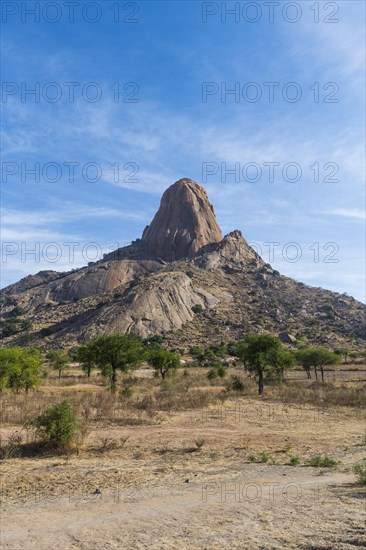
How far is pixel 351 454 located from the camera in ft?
54.6

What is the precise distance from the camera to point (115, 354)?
43.1 metres

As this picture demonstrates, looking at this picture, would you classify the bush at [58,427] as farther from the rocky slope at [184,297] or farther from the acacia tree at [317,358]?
the rocky slope at [184,297]

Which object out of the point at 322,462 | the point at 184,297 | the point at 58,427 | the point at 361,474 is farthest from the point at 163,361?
the point at 184,297

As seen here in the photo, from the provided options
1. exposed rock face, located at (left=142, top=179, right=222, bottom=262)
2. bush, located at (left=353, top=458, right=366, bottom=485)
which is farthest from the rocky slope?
bush, located at (left=353, top=458, right=366, bottom=485)

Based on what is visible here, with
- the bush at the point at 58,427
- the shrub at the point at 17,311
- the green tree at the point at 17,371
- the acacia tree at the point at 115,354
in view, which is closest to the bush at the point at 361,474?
the bush at the point at 58,427

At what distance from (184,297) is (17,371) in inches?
3028

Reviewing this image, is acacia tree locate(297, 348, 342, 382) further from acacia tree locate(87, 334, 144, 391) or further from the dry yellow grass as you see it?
the dry yellow grass

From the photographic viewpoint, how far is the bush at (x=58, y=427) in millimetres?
15859

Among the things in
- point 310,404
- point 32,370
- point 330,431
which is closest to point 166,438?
point 330,431

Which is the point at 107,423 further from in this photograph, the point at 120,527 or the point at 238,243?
the point at 238,243

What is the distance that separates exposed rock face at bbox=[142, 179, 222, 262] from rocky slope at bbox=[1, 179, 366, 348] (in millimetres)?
376

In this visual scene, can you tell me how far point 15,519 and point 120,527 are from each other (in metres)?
2.26

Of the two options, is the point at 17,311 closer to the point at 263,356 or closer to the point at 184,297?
the point at 184,297

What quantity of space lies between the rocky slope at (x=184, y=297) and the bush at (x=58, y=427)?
245 feet
